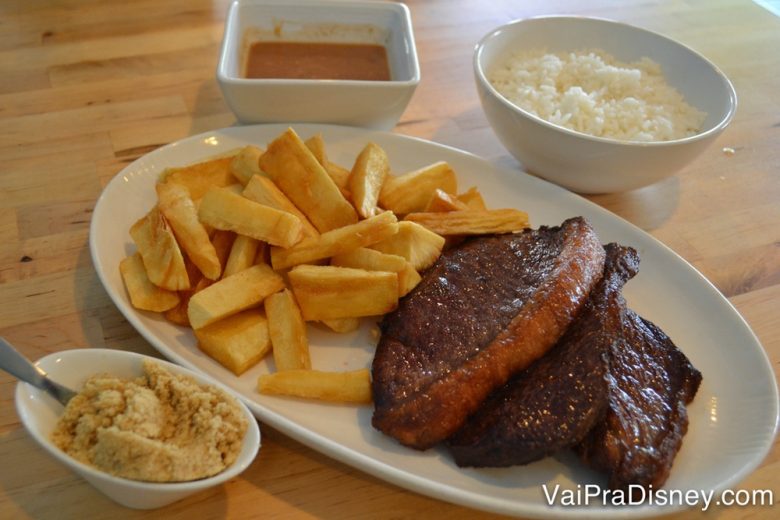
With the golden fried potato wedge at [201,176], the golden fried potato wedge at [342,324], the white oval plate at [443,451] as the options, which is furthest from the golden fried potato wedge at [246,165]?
the golden fried potato wedge at [342,324]

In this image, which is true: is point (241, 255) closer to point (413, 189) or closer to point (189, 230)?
point (189, 230)

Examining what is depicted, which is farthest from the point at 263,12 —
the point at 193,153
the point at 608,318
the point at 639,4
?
the point at 639,4

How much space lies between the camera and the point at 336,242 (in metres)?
2.19

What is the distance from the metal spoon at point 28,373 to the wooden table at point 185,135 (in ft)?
1.08

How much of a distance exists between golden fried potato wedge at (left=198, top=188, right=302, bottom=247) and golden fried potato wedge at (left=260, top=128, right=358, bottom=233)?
18 centimetres

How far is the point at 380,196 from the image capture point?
8.39 ft

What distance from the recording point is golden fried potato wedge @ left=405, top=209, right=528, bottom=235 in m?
2.41

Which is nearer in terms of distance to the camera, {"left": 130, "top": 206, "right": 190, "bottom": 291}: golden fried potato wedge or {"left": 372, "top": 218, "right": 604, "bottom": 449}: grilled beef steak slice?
{"left": 372, "top": 218, "right": 604, "bottom": 449}: grilled beef steak slice

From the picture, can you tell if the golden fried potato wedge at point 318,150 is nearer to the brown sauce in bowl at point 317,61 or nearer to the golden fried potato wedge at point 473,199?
the golden fried potato wedge at point 473,199

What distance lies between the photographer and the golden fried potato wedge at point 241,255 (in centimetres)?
219

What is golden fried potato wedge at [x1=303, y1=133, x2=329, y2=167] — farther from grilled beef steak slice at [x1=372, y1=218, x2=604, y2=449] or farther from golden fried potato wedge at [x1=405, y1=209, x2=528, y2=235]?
grilled beef steak slice at [x1=372, y1=218, x2=604, y2=449]

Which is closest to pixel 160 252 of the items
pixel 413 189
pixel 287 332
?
pixel 287 332

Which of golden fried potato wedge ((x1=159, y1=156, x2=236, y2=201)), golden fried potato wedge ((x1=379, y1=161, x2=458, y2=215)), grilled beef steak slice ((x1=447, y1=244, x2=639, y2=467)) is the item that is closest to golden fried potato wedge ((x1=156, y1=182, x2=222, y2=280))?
golden fried potato wedge ((x1=159, y1=156, x2=236, y2=201))

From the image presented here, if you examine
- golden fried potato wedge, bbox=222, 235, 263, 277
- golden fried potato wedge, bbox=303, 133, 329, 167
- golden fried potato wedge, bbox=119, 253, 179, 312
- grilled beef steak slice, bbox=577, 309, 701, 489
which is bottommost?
grilled beef steak slice, bbox=577, 309, 701, 489
